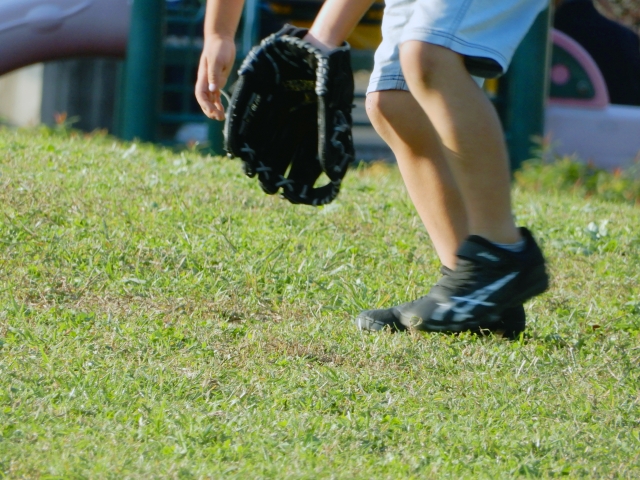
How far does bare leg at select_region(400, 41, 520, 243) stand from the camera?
252 centimetres

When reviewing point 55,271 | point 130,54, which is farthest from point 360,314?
point 130,54

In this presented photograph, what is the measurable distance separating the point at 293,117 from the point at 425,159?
44cm

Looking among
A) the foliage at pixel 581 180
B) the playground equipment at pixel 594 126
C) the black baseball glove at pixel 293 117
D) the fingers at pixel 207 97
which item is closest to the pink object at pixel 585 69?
the playground equipment at pixel 594 126

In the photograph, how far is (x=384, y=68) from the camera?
2795 mm

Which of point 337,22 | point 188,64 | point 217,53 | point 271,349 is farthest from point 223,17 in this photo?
point 188,64

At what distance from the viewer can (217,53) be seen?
9.23ft

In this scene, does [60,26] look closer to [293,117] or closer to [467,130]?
[293,117]

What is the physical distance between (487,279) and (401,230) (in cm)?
139

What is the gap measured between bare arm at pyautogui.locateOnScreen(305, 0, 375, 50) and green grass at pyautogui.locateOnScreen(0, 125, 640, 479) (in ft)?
2.62

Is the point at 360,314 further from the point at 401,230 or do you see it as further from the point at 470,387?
the point at 401,230

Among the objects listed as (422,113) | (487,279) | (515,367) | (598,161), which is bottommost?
(598,161)

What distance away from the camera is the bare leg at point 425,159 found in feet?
9.21

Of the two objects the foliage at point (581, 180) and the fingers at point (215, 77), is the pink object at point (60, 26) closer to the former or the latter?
the foliage at point (581, 180)

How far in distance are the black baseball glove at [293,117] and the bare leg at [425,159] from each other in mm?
113
